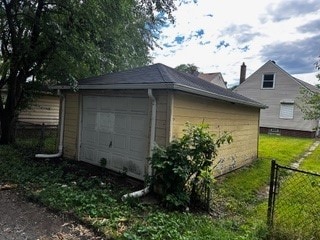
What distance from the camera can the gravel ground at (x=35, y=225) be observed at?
12.3ft

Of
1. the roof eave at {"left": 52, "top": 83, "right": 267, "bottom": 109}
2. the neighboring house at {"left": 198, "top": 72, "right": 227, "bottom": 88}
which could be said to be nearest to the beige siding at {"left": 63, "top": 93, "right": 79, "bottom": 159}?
the roof eave at {"left": 52, "top": 83, "right": 267, "bottom": 109}

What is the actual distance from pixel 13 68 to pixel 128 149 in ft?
20.0

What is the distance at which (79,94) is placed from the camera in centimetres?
827

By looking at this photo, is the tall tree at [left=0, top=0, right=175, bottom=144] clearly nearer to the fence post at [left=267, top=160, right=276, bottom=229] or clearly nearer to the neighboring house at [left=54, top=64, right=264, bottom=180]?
the neighboring house at [left=54, top=64, right=264, bottom=180]

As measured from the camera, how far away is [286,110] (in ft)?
79.0

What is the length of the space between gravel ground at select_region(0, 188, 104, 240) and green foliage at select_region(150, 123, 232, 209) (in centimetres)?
177

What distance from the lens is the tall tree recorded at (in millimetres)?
8914

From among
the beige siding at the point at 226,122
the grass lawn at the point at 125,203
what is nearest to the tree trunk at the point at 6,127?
the grass lawn at the point at 125,203

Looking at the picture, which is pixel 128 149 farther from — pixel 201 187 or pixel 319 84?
pixel 319 84

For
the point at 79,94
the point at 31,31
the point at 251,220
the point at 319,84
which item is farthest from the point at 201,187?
the point at 319,84

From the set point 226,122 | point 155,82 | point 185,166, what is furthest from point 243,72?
point 185,166

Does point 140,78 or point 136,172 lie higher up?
point 140,78

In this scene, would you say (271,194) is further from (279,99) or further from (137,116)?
(279,99)

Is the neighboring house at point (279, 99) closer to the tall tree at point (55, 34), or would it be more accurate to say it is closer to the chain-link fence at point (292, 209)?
the chain-link fence at point (292, 209)
